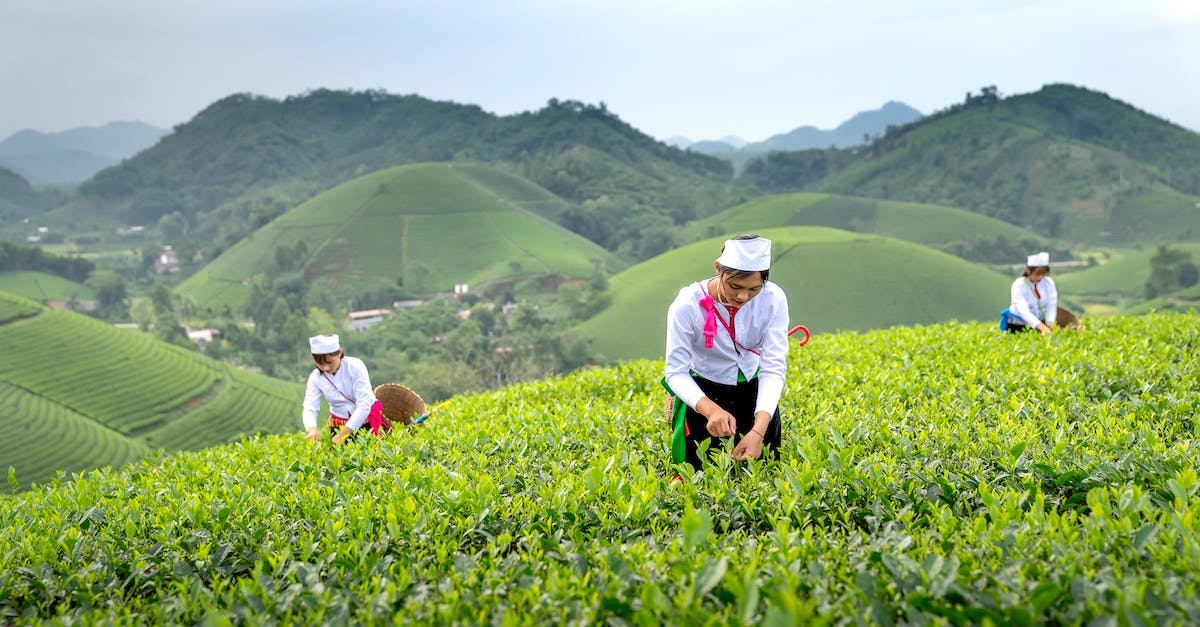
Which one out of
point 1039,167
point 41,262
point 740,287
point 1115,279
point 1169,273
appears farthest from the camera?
point 1039,167

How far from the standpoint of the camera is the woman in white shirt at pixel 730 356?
3.83 meters

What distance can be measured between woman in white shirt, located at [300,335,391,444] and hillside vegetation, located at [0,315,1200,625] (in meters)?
0.87

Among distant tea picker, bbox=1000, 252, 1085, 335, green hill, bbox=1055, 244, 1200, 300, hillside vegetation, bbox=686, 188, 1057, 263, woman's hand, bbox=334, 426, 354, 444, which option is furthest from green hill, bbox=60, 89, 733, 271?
woman's hand, bbox=334, 426, 354, 444

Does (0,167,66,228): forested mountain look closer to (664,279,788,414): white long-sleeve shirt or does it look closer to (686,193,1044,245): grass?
(686,193,1044,245): grass

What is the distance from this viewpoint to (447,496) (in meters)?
3.64

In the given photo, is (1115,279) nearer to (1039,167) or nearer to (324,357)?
(1039,167)

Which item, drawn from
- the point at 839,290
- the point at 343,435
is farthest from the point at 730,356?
the point at 839,290

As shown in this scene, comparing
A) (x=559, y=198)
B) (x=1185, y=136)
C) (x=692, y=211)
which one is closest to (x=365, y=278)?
(x=559, y=198)

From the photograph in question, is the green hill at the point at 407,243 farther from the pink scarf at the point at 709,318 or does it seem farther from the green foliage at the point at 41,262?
the pink scarf at the point at 709,318

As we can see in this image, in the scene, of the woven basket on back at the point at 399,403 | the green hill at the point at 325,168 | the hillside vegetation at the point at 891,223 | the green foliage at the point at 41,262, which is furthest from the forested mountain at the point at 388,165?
the woven basket on back at the point at 399,403

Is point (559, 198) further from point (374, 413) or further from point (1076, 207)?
point (374, 413)

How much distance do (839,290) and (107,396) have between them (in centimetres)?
6313

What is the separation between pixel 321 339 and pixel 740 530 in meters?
4.48

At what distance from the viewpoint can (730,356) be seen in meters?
4.13
